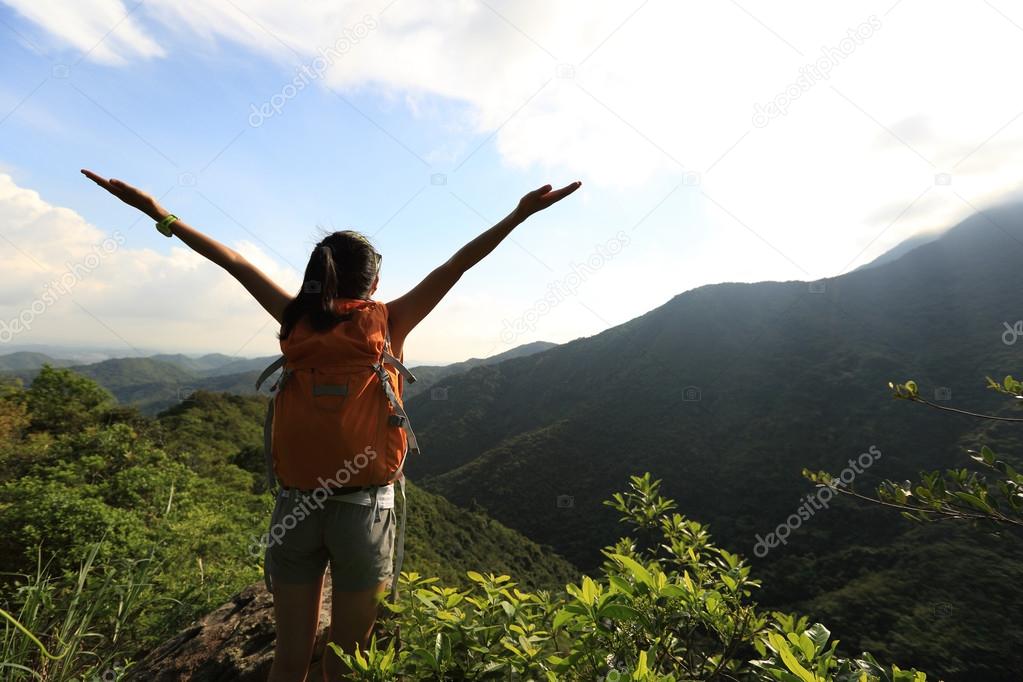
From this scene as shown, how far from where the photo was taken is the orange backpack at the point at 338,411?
165 centimetres

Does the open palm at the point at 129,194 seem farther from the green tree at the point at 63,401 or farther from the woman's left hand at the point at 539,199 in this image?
the green tree at the point at 63,401

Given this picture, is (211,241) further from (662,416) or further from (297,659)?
(662,416)

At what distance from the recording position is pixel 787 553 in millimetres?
43500

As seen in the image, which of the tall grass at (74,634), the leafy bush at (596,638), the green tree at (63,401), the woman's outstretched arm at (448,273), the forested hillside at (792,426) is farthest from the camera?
the forested hillside at (792,426)

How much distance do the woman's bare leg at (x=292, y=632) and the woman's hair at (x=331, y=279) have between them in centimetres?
94

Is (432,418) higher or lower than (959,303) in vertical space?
lower

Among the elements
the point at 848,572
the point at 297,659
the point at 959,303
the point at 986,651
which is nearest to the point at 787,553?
the point at 848,572

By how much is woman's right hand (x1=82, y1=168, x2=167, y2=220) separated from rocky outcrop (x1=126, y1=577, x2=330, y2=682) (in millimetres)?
2096

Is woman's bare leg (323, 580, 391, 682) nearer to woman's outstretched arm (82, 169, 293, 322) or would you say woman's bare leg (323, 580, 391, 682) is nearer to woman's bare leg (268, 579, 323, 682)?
woman's bare leg (268, 579, 323, 682)

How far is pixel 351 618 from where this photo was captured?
1681 millimetres

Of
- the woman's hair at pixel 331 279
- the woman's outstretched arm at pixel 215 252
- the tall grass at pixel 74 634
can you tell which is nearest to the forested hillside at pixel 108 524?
the tall grass at pixel 74 634

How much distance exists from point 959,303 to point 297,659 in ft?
280

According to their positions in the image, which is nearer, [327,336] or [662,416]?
[327,336]

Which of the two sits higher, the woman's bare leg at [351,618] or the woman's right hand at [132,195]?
the woman's right hand at [132,195]
